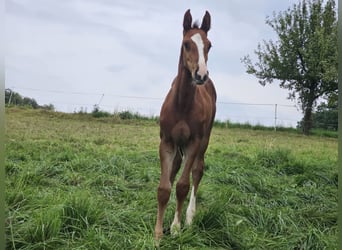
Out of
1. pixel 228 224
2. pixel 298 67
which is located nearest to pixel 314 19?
pixel 298 67

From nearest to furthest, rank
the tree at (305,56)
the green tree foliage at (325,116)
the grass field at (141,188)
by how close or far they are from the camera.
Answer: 1. the grass field at (141,188)
2. the green tree foliage at (325,116)
3. the tree at (305,56)

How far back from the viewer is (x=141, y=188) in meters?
2.46

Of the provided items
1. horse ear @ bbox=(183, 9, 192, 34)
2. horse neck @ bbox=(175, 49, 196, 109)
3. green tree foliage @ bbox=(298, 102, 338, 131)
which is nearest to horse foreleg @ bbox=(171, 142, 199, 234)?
horse neck @ bbox=(175, 49, 196, 109)

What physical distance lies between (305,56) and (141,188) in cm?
194

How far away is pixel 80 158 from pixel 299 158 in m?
1.95

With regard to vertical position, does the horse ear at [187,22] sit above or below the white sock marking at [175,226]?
above

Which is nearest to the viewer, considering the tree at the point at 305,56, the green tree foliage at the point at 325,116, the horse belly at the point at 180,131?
the horse belly at the point at 180,131

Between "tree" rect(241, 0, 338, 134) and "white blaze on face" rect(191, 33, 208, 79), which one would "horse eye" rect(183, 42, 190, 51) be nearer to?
"white blaze on face" rect(191, 33, 208, 79)

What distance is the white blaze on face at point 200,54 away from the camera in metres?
1.52

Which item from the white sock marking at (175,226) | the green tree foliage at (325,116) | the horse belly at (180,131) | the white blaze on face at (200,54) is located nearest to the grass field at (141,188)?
the white sock marking at (175,226)

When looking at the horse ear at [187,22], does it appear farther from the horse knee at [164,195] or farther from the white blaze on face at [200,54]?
the horse knee at [164,195]

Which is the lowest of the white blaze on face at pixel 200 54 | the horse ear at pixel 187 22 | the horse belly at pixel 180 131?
the horse belly at pixel 180 131

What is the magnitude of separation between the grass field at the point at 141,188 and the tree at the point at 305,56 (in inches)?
18.1

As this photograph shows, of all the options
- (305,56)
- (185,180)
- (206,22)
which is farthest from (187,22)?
(305,56)
